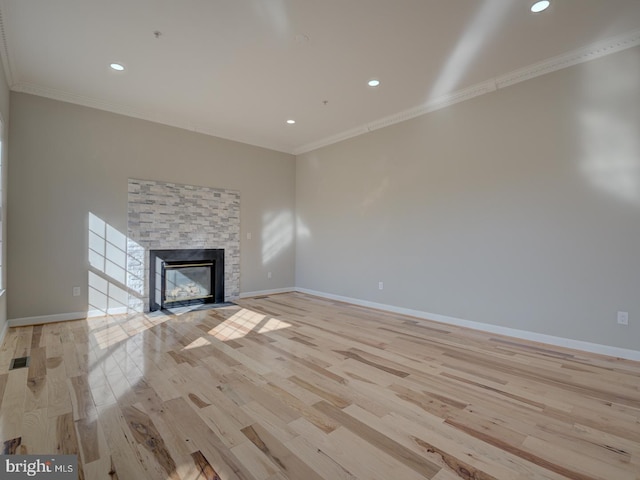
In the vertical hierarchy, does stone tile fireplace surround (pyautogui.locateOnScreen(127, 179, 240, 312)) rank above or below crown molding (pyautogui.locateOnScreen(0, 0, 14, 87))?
below

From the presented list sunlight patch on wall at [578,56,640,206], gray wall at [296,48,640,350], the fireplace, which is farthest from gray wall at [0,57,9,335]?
sunlight patch on wall at [578,56,640,206]

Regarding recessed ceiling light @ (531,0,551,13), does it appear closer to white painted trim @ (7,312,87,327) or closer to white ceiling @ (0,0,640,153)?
white ceiling @ (0,0,640,153)

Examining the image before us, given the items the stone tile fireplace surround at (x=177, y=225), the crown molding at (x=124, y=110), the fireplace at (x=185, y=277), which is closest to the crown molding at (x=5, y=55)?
the crown molding at (x=124, y=110)

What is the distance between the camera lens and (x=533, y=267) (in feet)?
11.2

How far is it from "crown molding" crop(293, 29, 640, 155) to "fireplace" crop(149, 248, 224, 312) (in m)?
3.44

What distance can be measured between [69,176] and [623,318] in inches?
253

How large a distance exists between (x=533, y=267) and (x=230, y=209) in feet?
15.0

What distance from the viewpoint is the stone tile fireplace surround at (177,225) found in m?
4.61

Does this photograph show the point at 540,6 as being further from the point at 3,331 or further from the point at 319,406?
the point at 3,331

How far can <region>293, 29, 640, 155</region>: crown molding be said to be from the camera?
293cm

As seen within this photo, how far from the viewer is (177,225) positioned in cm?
Result: 500

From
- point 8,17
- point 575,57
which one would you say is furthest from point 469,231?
point 8,17

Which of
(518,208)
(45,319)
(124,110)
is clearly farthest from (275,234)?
(518,208)

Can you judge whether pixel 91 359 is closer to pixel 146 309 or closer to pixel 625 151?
pixel 146 309
